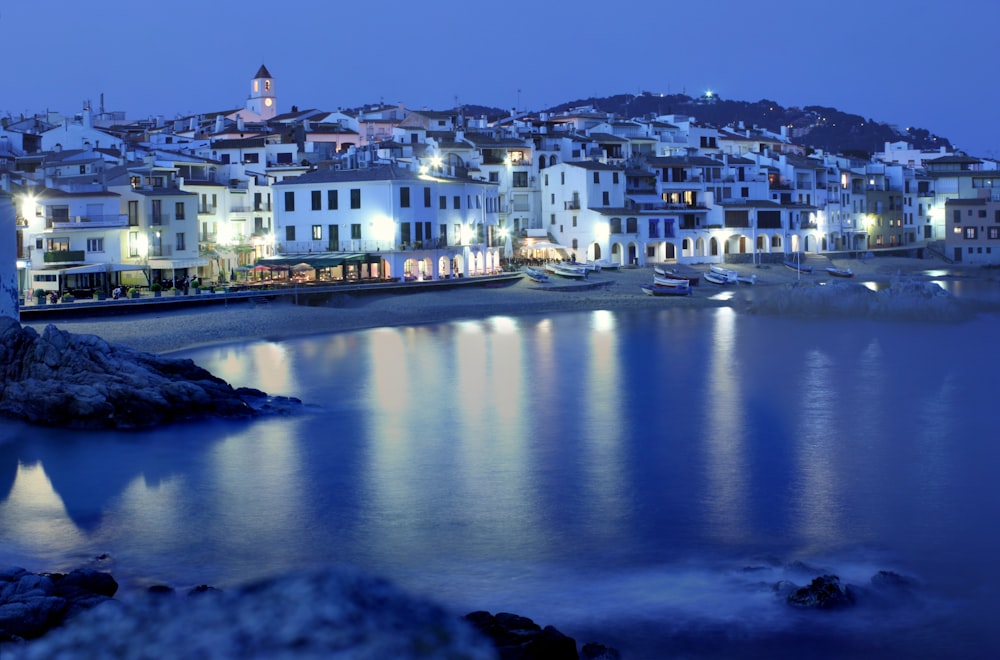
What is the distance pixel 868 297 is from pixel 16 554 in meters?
35.6

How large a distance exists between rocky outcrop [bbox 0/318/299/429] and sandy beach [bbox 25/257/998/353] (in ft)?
27.6

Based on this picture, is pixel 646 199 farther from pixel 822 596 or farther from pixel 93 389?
pixel 822 596

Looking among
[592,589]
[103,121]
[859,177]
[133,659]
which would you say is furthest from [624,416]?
[103,121]

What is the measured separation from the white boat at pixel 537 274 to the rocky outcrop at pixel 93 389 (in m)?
28.5

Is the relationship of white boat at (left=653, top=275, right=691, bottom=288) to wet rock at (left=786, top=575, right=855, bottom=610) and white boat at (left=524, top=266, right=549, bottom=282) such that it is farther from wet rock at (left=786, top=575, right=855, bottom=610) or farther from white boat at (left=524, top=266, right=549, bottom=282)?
wet rock at (left=786, top=575, right=855, bottom=610)

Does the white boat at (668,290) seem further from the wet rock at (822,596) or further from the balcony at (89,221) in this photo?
the wet rock at (822,596)

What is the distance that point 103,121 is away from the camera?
8988 centimetres

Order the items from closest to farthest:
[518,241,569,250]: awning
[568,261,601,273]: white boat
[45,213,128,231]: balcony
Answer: [45,213,128,231]: balcony, [568,261,601,273]: white boat, [518,241,569,250]: awning

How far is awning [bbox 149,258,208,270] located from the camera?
4556cm

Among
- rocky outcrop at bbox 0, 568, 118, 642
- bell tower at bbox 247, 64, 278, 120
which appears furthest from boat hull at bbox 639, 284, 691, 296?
bell tower at bbox 247, 64, 278, 120

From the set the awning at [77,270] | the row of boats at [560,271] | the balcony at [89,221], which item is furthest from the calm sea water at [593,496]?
the row of boats at [560,271]

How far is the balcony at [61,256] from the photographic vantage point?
42156 millimetres

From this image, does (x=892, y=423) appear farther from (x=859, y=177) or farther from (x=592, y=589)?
(x=859, y=177)

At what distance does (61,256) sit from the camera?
4234 centimetres
